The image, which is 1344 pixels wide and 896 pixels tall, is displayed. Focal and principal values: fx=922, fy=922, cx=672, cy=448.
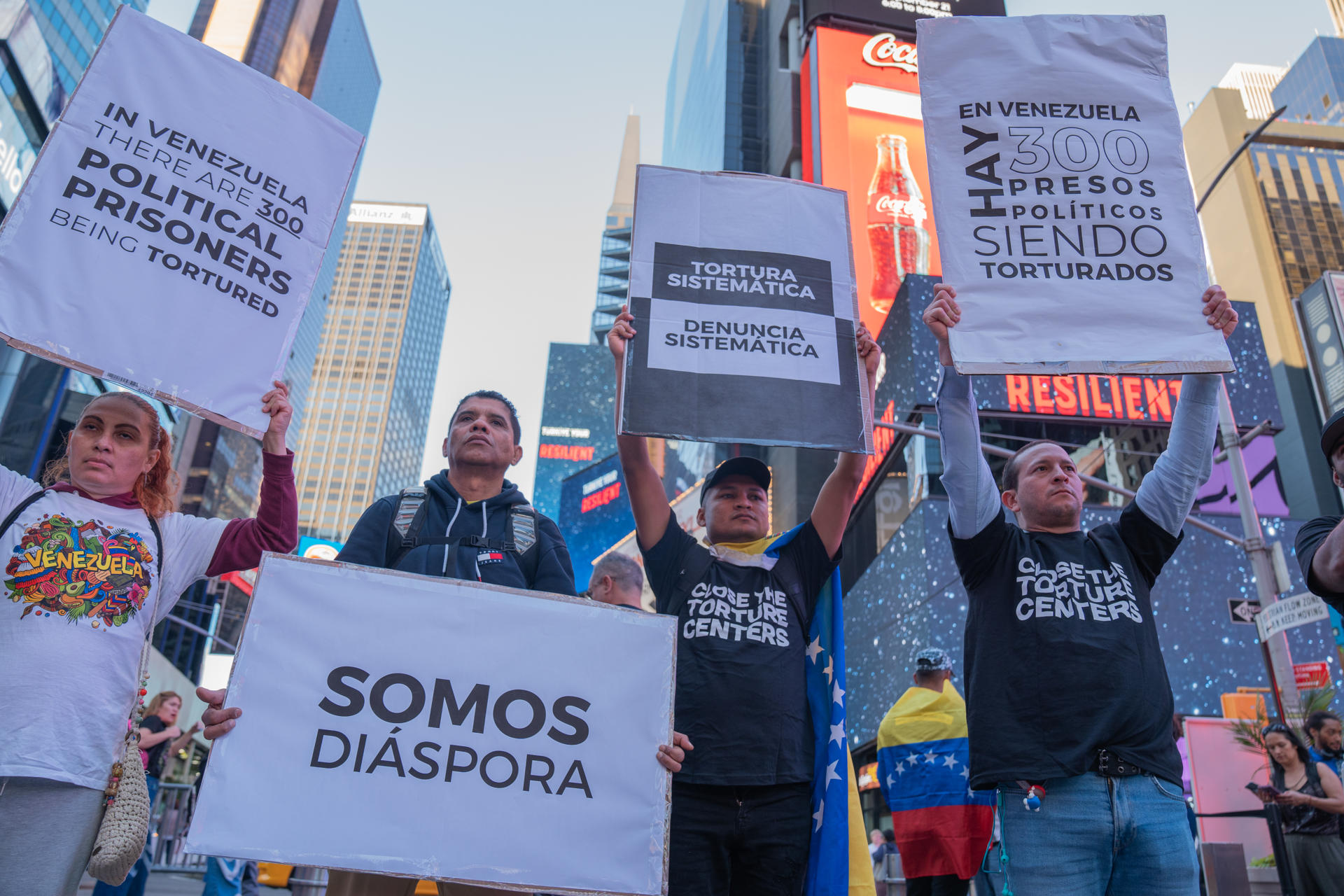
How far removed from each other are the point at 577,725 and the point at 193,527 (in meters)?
1.50

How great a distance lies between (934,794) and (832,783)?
2.10m

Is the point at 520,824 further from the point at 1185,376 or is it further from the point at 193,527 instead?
the point at 1185,376

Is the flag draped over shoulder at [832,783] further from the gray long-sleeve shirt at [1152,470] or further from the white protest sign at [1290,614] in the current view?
the white protest sign at [1290,614]

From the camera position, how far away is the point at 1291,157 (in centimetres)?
5575

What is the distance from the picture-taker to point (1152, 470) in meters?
3.23

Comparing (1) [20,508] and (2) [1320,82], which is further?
(2) [1320,82]

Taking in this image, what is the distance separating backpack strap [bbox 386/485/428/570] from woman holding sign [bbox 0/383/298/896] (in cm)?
34

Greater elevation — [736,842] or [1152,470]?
[1152,470]

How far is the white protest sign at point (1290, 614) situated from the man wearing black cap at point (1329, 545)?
590 cm

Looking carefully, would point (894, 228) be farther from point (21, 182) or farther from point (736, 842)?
point (736, 842)

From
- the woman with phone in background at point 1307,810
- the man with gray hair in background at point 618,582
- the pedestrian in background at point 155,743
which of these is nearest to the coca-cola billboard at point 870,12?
the woman with phone in background at point 1307,810

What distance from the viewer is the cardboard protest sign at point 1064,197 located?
3.39 meters

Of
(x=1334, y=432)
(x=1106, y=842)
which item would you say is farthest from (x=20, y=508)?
(x=1334, y=432)

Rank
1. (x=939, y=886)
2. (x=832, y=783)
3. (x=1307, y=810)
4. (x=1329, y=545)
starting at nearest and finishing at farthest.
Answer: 1. (x=1329, y=545)
2. (x=832, y=783)
3. (x=939, y=886)
4. (x=1307, y=810)
